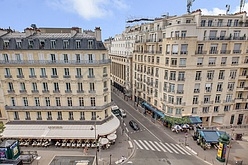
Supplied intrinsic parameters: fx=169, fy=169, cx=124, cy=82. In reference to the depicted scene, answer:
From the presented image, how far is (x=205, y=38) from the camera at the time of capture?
39.8 meters

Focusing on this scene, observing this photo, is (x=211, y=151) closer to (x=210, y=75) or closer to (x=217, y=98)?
(x=217, y=98)

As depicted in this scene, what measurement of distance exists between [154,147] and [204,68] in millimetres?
21721

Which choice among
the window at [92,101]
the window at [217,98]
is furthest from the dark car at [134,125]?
the window at [217,98]

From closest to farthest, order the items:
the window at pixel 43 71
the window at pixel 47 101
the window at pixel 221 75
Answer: the window at pixel 43 71
the window at pixel 47 101
the window at pixel 221 75

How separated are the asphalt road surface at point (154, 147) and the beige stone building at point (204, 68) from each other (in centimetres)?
573

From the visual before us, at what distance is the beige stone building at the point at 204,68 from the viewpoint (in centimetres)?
3925

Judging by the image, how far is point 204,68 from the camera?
132 ft

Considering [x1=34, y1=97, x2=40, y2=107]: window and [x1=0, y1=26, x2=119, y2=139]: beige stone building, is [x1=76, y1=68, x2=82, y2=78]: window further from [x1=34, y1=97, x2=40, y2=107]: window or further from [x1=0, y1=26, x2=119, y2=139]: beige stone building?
[x1=34, y1=97, x2=40, y2=107]: window

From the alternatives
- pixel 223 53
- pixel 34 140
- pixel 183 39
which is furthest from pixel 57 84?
pixel 223 53

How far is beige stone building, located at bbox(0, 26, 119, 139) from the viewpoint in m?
34.4

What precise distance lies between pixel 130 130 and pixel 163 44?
2327cm

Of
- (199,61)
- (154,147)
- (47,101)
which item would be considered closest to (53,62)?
(47,101)

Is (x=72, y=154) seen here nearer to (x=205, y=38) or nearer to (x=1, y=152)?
(x=1, y=152)

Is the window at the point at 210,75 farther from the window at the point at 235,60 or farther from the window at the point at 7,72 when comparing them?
the window at the point at 7,72
